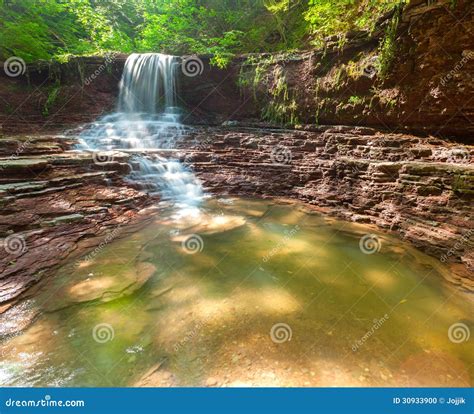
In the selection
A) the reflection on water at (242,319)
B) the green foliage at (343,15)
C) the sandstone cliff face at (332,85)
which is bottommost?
the reflection on water at (242,319)

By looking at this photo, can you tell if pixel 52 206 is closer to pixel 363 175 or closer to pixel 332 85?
pixel 363 175

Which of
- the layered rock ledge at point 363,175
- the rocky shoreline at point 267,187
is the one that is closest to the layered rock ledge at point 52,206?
the rocky shoreline at point 267,187

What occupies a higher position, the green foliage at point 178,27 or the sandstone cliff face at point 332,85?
the green foliage at point 178,27

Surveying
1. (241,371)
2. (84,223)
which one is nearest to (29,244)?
(84,223)

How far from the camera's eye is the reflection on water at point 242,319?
2.24 m

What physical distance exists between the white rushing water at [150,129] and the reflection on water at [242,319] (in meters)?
2.80

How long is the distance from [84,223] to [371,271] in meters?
4.95

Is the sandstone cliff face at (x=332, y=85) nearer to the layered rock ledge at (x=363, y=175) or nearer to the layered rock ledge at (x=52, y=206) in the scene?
the layered rock ledge at (x=363, y=175)

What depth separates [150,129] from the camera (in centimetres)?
1001

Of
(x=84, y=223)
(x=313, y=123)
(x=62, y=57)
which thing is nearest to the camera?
(x=84, y=223)

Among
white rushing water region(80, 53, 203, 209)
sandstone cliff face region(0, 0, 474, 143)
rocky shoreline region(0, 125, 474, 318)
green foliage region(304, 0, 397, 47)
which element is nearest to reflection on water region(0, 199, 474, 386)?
rocky shoreline region(0, 125, 474, 318)

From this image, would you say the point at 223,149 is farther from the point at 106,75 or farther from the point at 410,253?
the point at 106,75

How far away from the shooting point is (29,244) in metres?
4.04

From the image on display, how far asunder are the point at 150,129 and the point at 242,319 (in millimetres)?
8895
